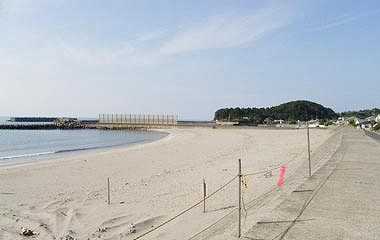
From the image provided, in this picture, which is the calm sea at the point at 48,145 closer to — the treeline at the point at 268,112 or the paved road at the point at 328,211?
the paved road at the point at 328,211

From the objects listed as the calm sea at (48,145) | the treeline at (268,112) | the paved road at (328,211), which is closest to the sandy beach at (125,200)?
the paved road at (328,211)

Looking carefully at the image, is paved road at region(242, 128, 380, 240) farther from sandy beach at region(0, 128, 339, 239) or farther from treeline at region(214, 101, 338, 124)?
treeline at region(214, 101, 338, 124)

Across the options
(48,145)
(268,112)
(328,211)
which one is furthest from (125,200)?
(268,112)

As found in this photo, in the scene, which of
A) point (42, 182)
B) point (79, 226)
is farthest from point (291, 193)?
point (42, 182)

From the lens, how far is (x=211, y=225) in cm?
989

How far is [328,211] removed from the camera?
32.3 ft

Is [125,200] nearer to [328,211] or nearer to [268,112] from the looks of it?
[328,211]

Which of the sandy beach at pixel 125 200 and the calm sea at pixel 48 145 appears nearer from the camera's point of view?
the sandy beach at pixel 125 200

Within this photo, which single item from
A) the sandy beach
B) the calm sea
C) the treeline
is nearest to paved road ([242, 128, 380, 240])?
the sandy beach

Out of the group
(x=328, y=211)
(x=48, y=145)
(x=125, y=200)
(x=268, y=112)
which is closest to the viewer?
(x=328, y=211)

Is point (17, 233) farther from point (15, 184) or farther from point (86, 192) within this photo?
point (15, 184)

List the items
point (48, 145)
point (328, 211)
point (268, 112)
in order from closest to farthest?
point (328, 211), point (48, 145), point (268, 112)

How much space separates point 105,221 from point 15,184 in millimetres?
8306

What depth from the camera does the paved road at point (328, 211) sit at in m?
8.10
